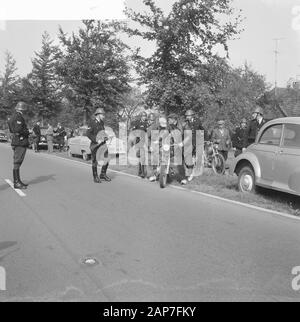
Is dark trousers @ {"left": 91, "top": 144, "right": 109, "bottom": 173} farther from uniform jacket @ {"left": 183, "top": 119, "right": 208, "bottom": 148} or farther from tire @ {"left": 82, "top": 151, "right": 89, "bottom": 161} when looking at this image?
tire @ {"left": 82, "top": 151, "right": 89, "bottom": 161}

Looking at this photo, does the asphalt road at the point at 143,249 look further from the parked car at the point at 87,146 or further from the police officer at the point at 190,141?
the parked car at the point at 87,146

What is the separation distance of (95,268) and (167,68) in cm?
1225

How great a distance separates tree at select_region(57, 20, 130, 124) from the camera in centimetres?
2611

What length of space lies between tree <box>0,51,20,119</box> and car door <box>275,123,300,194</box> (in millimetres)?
40975

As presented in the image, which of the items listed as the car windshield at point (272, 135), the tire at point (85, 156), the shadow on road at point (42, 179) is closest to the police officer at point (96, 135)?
the shadow on road at point (42, 179)

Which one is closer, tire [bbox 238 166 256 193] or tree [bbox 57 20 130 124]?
tire [bbox 238 166 256 193]

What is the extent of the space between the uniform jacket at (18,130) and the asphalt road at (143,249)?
1.55 meters

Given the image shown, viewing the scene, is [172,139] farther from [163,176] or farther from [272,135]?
[272,135]

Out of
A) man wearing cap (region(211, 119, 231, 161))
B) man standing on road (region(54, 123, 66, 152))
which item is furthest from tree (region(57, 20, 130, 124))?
man wearing cap (region(211, 119, 231, 161))

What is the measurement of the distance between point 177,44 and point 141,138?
A: 4.21 m

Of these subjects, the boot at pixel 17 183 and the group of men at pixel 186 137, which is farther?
the group of men at pixel 186 137

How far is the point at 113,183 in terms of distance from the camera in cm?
1215

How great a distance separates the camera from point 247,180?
10391mm

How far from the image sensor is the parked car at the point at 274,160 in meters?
8.88
